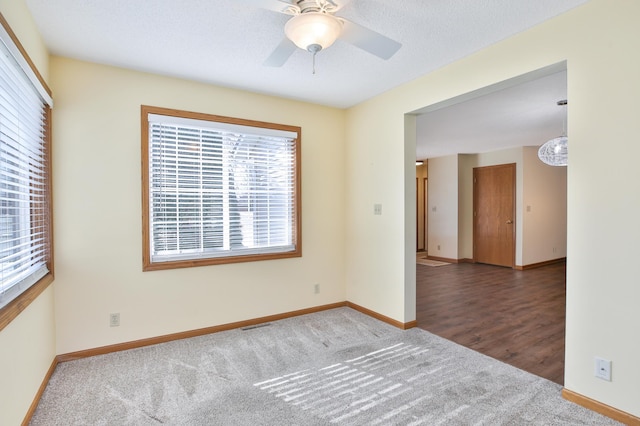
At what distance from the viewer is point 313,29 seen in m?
1.67

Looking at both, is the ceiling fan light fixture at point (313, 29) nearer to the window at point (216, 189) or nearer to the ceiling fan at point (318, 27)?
the ceiling fan at point (318, 27)

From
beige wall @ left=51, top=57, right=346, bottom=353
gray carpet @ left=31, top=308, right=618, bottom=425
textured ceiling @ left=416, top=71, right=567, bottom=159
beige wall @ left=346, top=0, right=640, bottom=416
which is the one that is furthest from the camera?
textured ceiling @ left=416, top=71, right=567, bottom=159

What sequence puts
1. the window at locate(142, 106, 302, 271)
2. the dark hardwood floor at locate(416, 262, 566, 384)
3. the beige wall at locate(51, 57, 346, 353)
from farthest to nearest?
1. the window at locate(142, 106, 302, 271)
2. the dark hardwood floor at locate(416, 262, 566, 384)
3. the beige wall at locate(51, 57, 346, 353)

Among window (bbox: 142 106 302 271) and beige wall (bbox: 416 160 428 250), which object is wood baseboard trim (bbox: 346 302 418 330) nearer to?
window (bbox: 142 106 302 271)

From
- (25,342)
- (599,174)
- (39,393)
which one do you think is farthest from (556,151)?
(39,393)

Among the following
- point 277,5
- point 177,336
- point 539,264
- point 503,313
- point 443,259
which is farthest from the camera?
point 443,259

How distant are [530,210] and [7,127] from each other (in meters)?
7.42

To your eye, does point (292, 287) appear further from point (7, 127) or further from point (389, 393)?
point (7, 127)

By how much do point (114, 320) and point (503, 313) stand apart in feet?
13.2

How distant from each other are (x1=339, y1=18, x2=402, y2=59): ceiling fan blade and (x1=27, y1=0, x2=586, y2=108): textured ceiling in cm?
28

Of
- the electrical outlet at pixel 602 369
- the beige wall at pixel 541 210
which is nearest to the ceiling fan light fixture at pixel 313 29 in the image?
the electrical outlet at pixel 602 369

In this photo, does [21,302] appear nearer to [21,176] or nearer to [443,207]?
[21,176]

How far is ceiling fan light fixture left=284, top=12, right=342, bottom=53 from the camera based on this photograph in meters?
1.65

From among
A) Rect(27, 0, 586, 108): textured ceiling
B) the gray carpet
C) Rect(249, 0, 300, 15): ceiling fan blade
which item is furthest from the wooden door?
Rect(249, 0, 300, 15): ceiling fan blade
